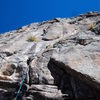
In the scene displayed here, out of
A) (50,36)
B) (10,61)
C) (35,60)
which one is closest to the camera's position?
(35,60)

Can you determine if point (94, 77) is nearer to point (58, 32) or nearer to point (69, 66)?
point (69, 66)

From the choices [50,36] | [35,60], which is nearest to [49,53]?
[35,60]

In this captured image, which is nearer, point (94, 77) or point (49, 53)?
point (94, 77)

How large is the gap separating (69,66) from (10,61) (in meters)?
3.51

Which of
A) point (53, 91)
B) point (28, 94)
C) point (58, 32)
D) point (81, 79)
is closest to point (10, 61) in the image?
point (28, 94)

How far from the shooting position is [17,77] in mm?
8859

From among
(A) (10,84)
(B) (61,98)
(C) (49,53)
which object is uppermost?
(C) (49,53)

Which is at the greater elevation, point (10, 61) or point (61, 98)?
point (10, 61)

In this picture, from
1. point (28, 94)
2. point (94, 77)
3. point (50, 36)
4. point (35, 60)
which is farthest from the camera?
point (50, 36)

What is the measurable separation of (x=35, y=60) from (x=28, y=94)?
203 centimetres

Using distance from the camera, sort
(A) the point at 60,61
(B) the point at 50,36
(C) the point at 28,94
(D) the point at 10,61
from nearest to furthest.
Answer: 1. (C) the point at 28,94
2. (A) the point at 60,61
3. (D) the point at 10,61
4. (B) the point at 50,36

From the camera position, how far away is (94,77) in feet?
23.3

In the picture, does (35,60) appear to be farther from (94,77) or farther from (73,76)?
(94,77)

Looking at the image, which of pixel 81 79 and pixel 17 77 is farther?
pixel 17 77
